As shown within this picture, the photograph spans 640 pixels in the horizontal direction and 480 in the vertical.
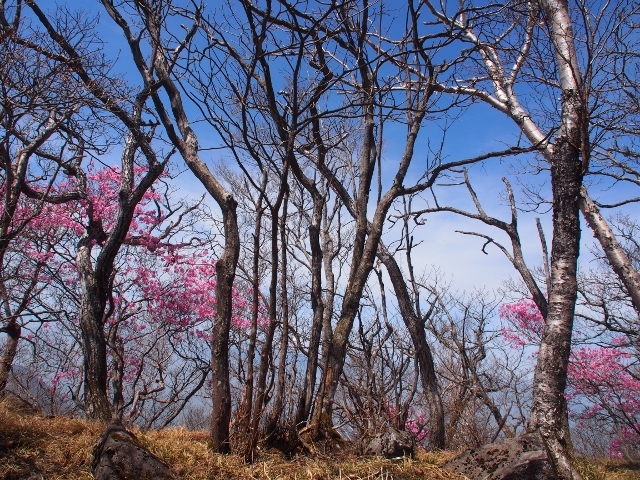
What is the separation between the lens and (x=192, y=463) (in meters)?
2.67

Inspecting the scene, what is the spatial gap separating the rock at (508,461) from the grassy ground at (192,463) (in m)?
0.14

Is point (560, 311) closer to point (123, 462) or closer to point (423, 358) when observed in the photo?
point (423, 358)

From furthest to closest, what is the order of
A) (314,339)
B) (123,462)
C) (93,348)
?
1. (93,348)
2. (314,339)
3. (123,462)

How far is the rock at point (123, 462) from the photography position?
226cm

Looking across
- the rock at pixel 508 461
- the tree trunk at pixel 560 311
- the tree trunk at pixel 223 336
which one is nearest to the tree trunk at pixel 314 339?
the tree trunk at pixel 223 336

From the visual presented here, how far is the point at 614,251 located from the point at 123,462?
5.36m

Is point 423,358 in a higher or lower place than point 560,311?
lower

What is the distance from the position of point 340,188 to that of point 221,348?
2535 millimetres

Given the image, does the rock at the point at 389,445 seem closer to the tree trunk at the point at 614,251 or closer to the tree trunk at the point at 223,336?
the tree trunk at the point at 223,336

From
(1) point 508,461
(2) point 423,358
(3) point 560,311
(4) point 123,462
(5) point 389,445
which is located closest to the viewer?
(4) point 123,462

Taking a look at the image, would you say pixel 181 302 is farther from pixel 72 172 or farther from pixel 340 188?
pixel 340 188

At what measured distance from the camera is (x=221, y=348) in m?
3.11

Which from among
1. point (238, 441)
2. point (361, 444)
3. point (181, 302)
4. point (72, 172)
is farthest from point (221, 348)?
point (181, 302)

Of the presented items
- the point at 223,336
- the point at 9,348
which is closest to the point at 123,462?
the point at 223,336
